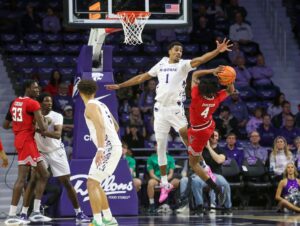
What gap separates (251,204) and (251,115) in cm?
245

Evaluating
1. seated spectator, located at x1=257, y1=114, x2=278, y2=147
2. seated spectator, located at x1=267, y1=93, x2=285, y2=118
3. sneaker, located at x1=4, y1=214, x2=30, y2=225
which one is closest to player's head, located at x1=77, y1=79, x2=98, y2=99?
sneaker, located at x1=4, y1=214, x2=30, y2=225

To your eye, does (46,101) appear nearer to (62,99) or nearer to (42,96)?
(42,96)

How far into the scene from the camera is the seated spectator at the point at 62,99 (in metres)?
19.2

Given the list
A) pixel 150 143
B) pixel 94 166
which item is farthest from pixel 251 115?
pixel 94 166

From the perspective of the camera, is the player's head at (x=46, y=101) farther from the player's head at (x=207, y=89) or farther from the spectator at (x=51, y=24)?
the spectator at (x=51, y=24)

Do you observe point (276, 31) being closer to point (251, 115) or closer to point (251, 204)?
point (251, 115)

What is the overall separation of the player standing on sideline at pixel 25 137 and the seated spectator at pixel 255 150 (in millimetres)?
5349

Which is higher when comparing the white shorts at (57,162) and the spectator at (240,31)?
the spectator at (240,31)

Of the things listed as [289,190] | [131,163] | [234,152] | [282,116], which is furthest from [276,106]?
[131,163]

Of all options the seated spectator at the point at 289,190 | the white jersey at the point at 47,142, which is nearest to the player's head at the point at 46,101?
the white jersey at the point at 47,142

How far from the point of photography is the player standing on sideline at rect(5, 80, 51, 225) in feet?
47.5

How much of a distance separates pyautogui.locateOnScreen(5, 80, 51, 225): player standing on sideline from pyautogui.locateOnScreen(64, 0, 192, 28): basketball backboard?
1.24 meters

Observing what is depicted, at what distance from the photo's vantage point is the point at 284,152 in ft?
60.7

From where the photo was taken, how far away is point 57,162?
15.2 m
